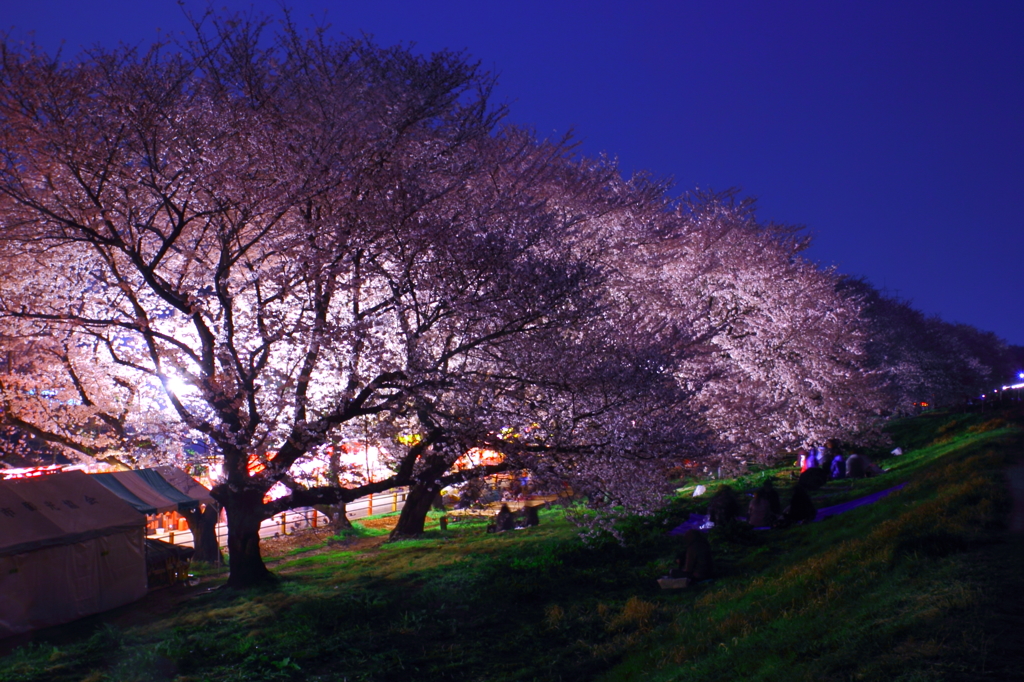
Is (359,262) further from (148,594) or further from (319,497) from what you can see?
(148,594)

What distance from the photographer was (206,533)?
18.2m

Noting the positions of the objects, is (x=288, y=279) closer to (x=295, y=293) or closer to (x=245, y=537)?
(x=295, y=293)

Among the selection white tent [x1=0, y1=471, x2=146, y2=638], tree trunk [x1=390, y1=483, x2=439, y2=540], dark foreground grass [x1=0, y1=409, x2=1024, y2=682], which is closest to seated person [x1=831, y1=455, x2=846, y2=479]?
dark foreground grass [x1=0, y1=409, x2=1024, y2=682]

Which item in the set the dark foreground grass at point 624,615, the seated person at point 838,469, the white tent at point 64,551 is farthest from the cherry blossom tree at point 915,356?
the white tent at point 64,551

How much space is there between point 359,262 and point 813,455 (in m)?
22.2

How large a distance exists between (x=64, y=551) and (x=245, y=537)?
2.95 metres

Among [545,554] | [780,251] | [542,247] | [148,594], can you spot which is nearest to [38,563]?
[148,594]

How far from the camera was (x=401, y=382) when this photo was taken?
1166 cm

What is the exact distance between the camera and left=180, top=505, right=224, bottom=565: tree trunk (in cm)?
1792

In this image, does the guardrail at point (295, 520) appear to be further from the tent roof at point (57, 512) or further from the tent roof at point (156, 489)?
the tent roof at point (57, 512)

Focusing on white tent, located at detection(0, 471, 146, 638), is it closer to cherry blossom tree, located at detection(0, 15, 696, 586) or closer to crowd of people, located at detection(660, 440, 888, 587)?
cherry blossom tree, located at detection(0, 15, 696, 586)

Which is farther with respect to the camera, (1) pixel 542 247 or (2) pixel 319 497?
(1) pixel 542 247

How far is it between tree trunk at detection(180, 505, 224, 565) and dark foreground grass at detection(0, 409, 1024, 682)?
10.5 feet

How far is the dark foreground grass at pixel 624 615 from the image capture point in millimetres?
6504
